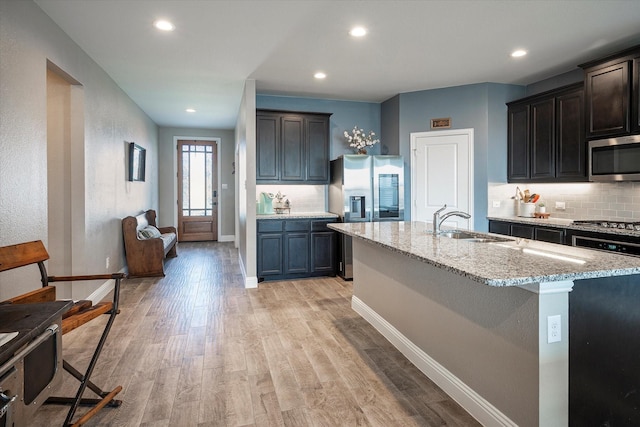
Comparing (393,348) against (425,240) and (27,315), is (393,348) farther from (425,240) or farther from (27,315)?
(27,315)

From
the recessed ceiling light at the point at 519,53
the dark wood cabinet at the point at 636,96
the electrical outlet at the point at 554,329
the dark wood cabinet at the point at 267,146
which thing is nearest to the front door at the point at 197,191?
the dark wood cabinet at the point at 267,146

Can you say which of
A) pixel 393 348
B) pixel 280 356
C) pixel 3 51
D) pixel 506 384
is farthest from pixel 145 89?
pixel 506 384

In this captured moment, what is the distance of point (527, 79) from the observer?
4805mm

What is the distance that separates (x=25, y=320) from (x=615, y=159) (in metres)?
4.68

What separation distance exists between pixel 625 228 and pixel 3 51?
4978 mm

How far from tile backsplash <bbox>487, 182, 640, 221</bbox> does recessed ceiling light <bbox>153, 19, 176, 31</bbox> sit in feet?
13.6

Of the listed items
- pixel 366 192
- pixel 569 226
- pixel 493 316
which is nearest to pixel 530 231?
pixel 569 226

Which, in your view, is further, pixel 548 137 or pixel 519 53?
pixel 548 137

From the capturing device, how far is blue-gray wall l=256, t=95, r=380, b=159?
5.54 meters

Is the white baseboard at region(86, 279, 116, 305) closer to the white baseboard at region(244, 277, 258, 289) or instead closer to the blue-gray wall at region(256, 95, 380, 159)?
the white baseboard at region(244, 277, 258, 289)

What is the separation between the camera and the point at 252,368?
2596 mm

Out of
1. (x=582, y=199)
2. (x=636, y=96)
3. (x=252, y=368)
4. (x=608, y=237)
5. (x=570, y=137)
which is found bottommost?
(x=252, y=368)

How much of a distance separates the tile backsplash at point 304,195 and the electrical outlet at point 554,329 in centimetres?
427

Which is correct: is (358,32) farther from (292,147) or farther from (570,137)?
(570,137)
